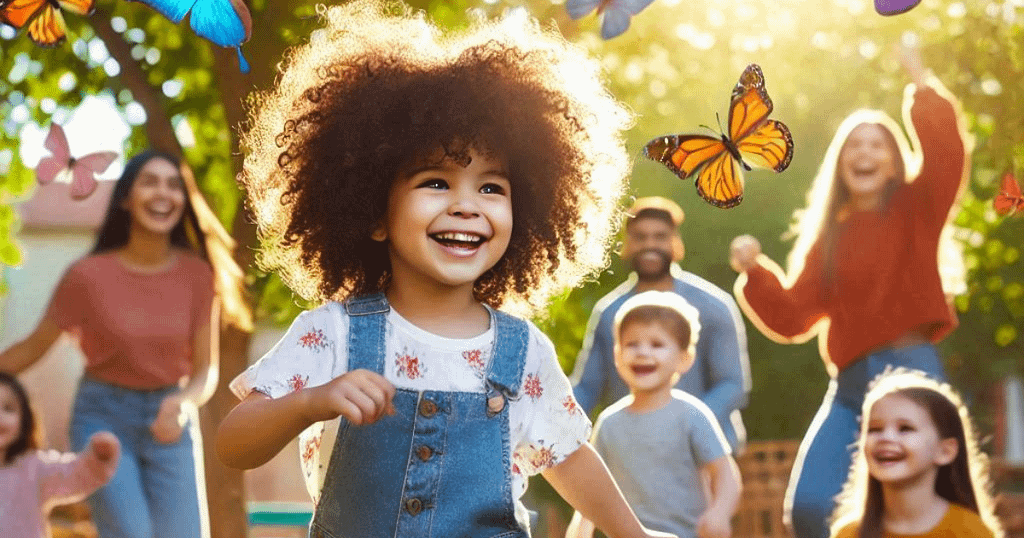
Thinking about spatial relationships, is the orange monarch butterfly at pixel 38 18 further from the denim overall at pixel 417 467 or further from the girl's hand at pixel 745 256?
the girl's hand at pixel 745 256

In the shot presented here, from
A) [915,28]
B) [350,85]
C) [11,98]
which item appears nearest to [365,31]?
[350,85]

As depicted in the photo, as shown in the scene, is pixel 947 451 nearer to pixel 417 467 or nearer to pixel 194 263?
pixel 417 467

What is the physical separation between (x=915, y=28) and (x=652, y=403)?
344 centimetres

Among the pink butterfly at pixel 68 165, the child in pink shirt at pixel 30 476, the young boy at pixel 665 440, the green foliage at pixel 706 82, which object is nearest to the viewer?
the young boy at pixel 665 440

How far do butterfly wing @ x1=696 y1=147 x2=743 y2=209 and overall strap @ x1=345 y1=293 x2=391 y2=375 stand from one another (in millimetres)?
855

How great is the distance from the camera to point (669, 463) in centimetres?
405

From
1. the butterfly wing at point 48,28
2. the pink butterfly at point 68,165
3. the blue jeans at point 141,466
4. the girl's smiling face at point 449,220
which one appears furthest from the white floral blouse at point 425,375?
the pink butterfly at point 68,165

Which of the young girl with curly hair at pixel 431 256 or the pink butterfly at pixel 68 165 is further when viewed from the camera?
the pink butterfly at pixel 68 165

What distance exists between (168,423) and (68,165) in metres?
1.52

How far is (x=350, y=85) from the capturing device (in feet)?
7.80

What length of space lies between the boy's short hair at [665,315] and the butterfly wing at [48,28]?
1.97 m

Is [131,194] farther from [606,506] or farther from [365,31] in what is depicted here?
[606,506]

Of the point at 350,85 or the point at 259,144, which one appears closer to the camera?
the point at 350,85

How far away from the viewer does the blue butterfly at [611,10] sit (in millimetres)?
2787
